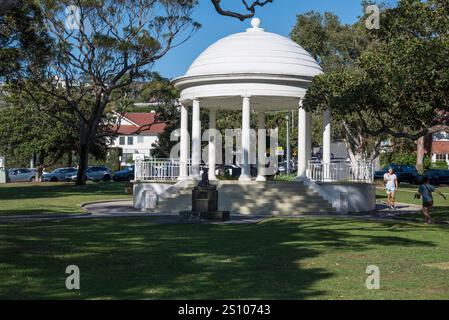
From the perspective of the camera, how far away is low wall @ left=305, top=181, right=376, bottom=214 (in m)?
28.5

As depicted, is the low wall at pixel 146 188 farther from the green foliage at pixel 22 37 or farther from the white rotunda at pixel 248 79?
the green foliage at pixel 22 37

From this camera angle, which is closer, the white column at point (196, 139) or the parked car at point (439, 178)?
the white column at point (196, 139)

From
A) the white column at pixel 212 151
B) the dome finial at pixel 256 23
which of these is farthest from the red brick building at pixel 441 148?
the dome finial at pixel 256 23

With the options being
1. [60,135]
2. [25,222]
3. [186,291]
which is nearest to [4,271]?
[186,291]

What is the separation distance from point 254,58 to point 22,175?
144 feet

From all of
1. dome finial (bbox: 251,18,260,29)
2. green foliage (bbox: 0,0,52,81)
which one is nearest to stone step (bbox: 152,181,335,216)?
dome finial (bbox: 251,18,260,29)

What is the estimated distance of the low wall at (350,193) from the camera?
93.4 ft

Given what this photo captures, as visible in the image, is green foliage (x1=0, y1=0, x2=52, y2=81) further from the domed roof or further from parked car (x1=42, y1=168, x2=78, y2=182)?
parked car (x1=42, y1=168, x2=78, y2=182)

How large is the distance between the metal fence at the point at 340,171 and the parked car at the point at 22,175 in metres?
43.8

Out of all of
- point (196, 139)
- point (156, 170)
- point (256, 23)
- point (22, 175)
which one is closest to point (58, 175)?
point (22, 175)

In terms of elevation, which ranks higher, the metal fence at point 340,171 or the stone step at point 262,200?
the metal fence at point 340,171

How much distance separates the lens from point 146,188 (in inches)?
1202

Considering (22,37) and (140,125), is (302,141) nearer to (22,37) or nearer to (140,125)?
(22,37)
